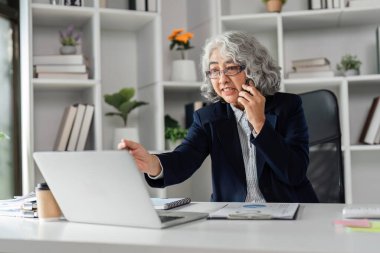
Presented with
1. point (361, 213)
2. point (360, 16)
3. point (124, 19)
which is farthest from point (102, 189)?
point (360, 16)

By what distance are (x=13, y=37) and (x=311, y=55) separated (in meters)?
1.82

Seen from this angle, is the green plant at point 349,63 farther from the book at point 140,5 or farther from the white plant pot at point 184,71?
the book at point 140,5

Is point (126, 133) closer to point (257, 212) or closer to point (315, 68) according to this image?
point (315, 68)

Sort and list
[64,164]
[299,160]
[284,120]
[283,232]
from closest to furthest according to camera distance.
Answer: [283,232] < [64,164] < [299,160] < [284,120]

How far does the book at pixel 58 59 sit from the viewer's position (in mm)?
2867

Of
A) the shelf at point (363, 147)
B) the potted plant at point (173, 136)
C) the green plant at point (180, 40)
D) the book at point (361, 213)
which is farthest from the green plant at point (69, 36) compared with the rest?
the book at point (361, 213)

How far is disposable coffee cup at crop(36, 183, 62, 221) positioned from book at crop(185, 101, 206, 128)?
1860 millimetres

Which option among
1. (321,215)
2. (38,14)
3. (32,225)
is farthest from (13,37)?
(321,215)

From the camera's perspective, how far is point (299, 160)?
5.74 feet

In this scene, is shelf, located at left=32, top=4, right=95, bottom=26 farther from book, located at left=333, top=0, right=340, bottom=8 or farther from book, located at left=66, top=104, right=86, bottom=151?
book, located at left=333, top=0, right=340, bottom=8

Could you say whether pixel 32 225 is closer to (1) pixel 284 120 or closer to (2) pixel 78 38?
(1) pixel 284 120

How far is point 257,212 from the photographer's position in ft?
4.19

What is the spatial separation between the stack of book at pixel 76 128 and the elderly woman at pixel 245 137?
3.47ft

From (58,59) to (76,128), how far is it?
0.39 metres
